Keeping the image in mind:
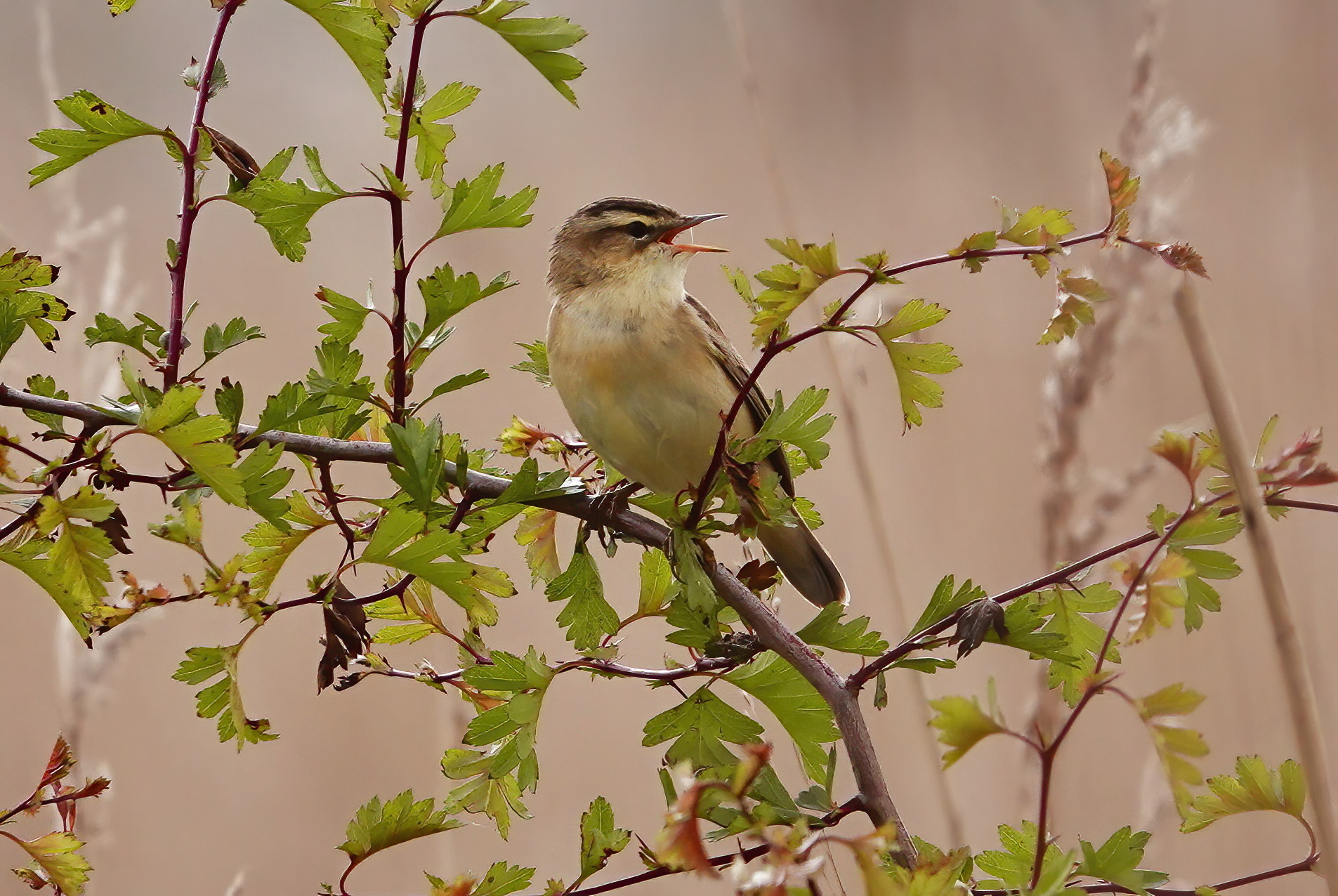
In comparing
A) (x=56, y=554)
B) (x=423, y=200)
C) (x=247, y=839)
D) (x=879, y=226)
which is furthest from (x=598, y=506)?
(x=879, y=226)

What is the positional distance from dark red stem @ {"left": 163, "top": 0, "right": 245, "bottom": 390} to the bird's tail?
1278 millimetres

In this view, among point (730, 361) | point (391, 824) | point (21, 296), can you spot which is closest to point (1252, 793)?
point (391, 824)

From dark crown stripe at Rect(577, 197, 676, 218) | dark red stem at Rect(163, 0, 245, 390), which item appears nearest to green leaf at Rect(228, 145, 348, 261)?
dark red stem at Rect(163, 0, 245, 390)

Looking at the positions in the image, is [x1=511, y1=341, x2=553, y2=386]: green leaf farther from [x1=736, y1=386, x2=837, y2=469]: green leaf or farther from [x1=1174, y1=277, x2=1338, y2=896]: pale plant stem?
[x1=1174, y1=277, x2=1338, y2=896]: pale plant stem

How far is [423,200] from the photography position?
3.66m

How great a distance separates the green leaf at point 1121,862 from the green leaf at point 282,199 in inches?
27.8

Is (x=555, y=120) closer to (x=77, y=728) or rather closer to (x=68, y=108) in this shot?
(x=77, y=728)

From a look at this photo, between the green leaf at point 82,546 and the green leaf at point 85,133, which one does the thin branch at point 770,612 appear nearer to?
the green leaf at point 82,546

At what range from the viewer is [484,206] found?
0.94m

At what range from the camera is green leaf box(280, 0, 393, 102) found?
0.86m

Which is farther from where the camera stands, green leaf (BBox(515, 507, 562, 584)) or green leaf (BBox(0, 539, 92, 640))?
green leaf (BBox(515, 507, 562, 584))

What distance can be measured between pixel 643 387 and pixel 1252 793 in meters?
1.03

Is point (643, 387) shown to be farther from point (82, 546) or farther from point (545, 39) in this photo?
point (82, 546)

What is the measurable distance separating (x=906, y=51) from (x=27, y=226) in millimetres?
3418
